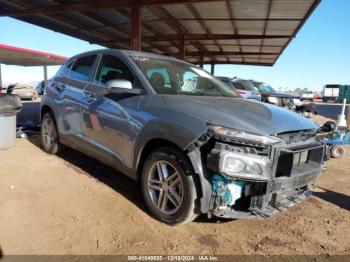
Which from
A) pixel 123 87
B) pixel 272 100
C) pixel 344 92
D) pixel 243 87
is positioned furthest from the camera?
pixel 344 92

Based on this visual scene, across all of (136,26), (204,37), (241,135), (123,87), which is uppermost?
(204,37)

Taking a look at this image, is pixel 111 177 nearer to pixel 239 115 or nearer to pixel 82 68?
pixel 82 68

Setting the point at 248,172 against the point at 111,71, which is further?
the point at 111,71

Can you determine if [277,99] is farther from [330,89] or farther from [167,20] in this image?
[330,89]

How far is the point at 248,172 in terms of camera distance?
9.71 feet

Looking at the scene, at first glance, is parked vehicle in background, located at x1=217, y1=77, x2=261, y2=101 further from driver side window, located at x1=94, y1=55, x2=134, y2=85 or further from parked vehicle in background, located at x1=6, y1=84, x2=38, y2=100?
parked vehicle in background, located at x1=6, y1=84, x2=38, y2=100

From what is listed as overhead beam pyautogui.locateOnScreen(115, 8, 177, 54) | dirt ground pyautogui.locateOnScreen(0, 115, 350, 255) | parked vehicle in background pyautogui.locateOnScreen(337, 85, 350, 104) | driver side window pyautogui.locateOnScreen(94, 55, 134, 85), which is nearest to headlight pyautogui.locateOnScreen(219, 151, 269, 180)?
dirt ground pyautogui.locateOnScreen(0, 115, 350, 255)

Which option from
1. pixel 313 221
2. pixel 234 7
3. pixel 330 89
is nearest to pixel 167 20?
pixel 234 7

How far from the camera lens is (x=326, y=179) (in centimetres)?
558

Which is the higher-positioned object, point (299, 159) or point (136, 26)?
point (136, 26)

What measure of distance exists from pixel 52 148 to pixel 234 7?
8.79 metres

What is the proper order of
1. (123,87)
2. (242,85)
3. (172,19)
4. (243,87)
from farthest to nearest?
(242,85), (243,87), (172,19), (123,87)

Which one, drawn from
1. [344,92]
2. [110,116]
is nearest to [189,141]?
[110,116]

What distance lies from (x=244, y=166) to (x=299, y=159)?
2.72 ft
